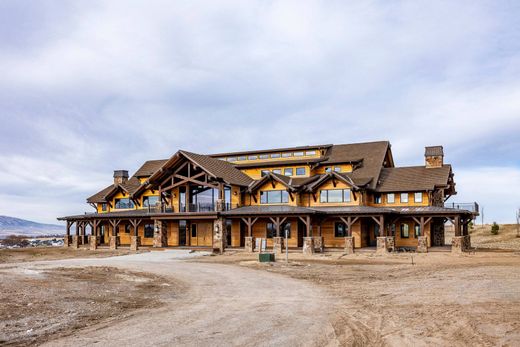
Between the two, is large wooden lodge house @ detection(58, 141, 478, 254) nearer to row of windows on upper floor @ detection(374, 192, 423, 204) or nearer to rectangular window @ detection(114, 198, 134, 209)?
row of windows on upper floor @ detection(374, 192, 423, 204)

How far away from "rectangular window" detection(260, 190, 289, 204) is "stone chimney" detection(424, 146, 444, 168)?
13.3m

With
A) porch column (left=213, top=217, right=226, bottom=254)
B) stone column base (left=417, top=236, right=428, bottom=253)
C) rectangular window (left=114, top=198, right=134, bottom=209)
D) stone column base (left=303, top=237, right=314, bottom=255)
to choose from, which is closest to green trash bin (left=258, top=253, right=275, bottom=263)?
stone column base (left=303, top=237, right=314, bottom=255)

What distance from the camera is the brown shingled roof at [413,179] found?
40.5 m

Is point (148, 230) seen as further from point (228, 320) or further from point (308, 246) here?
point (228, 320)

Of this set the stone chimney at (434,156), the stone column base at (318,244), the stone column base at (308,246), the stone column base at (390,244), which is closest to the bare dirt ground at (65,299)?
Result: the stone column base at (308,246)

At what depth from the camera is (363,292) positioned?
711 inches

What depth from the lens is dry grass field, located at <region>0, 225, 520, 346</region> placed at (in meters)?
11.1

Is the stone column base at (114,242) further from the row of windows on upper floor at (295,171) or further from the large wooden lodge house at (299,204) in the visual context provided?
the row of windows on upper floor at (295,171)

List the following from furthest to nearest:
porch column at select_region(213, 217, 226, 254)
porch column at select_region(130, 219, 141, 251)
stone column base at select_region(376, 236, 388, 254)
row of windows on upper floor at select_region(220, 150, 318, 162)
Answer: row of windows on upper floor at select_region(220, 150, 318, 162)
porch column at select_region(130, 219, 141, 251)
porch column at select_region(213, 217, 226, 254)
stone column base at select_region(376, 236, 388, 254)

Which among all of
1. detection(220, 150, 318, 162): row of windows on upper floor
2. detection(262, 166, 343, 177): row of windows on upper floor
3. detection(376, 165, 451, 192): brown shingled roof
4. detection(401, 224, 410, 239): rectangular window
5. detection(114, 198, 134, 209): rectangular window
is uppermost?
detection(220, 150, 318, 162): row of windows on upper floor

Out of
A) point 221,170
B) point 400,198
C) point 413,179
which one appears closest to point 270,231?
point 221,170

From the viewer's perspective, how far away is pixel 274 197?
141 ft

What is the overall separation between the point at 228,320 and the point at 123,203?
4073cm

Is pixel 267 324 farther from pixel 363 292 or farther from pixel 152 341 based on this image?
pixel 363 292
